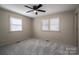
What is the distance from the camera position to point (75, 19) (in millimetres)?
1121

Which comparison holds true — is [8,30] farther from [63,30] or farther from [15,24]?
[63,30]

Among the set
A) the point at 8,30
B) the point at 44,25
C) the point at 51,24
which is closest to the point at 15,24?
the point at 8,30

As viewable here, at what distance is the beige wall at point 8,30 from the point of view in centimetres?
113

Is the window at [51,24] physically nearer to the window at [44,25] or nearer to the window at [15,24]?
the window at [44,25]

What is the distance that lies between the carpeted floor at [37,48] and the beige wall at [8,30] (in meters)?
0.09

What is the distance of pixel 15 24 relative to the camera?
3.90 ft

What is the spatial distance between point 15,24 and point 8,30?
0.15 metres

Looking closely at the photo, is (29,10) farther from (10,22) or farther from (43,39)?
(43,39)

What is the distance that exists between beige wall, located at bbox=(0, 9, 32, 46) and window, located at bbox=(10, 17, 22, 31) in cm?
5

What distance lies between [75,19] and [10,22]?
103 centimetres

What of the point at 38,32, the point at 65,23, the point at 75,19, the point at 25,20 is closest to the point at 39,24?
the point at 38,32

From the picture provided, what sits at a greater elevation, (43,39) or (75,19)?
(75,19)

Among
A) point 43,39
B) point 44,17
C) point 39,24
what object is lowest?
point 43,39
